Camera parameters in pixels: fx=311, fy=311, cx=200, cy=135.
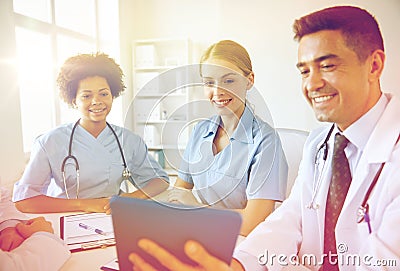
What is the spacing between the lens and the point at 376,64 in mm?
493

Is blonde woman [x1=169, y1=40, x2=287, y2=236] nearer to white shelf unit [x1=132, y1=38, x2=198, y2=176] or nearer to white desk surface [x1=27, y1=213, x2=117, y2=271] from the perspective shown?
white shelf unit [x1=132, y1=38, x2=198, y2=176]

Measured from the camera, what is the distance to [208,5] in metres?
0.60

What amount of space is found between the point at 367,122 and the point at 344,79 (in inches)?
3.3

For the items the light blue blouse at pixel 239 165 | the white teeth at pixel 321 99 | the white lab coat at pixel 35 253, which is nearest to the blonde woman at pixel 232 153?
the light blue blouse at pixel 239 165

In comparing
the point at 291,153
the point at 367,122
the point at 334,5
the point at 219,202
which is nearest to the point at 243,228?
the point at 219,202

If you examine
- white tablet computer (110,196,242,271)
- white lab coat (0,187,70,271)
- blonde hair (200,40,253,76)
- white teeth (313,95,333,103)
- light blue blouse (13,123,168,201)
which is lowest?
white lab coat (0,187,70,271)

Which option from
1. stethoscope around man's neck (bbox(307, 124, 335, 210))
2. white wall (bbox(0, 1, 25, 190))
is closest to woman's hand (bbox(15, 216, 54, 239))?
white wall (bbox(0, 1, 25, 190))

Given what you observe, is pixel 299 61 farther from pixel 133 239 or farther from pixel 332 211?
pixel 133 239

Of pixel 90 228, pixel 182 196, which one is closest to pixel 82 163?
pixel 90 228

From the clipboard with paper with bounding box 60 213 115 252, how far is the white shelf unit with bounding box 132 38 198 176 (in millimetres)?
185

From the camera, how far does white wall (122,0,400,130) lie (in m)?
0.53

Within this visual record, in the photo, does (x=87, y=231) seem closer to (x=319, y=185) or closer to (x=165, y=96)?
(x=165, y=96)

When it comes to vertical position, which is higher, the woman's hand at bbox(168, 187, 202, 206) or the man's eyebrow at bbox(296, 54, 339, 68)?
the man's eyebrow at bbox(296, 54, 339, 68)

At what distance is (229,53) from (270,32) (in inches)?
3.2
